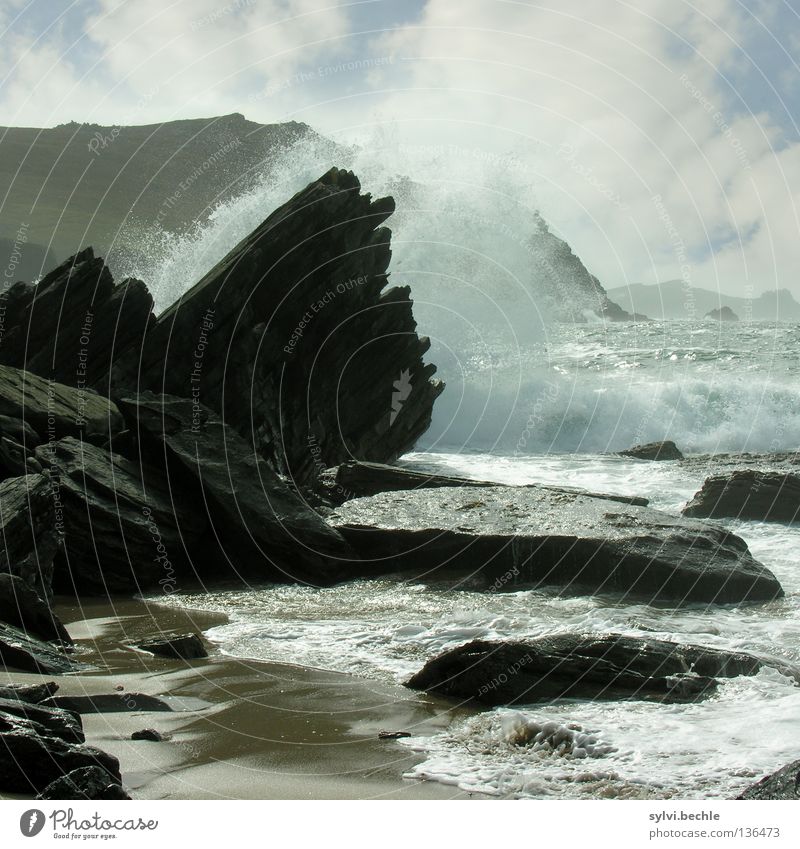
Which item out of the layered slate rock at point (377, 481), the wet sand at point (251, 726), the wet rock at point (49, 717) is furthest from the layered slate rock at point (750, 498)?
the wet rock at point (49, 717)

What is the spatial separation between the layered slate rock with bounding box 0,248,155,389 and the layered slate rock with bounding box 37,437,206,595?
6146 millimetres

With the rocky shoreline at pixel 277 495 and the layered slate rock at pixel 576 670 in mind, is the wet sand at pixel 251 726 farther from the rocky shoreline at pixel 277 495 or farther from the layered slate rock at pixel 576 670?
the layered slate rock at pixel 576 670

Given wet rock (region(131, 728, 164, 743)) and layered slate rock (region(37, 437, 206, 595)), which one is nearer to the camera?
wet rock (region(131, 728, 164, 743))

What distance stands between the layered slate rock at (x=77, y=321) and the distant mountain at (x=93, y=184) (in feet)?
208

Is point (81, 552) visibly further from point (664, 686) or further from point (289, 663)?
point (664, 686)

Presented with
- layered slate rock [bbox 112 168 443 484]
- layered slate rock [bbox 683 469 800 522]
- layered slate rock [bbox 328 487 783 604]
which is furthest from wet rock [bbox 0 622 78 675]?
layered slate rock [bbox 683 469 800 522]

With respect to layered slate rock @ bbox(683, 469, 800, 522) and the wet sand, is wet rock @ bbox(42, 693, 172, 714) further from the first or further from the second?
layered slate rock @ bbox(683, 469, 800, 522)

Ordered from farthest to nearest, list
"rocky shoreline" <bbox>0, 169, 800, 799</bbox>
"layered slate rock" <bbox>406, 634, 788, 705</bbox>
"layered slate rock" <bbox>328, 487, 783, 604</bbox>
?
1. "layered slate rock" <bbox>328, 487, 783, 604</bbox>
2. "rocky shoreline" <bbox>0, 169, 800, 799</bbox>
3. "layered slate rock" <bbox>406, 634, 788, 705</bbox>

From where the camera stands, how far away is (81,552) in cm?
1236

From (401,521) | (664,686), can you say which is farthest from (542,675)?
(401,521)

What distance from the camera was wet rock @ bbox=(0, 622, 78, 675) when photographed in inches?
293

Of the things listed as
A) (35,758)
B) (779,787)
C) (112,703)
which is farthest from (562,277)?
(35,758)

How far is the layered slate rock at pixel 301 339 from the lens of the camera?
62.1ft
